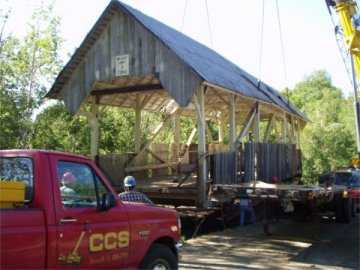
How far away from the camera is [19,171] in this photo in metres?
5.83

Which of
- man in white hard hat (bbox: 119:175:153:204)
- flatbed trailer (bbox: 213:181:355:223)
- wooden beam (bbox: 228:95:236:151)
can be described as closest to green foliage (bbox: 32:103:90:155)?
wooden beam (bbox: 228:95:236:151)

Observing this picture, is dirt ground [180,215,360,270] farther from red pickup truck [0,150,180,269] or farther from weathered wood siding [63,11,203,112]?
weathered wood siding [63,11,203,112]

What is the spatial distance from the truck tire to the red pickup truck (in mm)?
15

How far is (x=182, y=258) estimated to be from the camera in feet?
35.5

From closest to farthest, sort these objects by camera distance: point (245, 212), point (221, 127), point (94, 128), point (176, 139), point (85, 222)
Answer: point (85, 222)
point (245, 212)
point (94, 128)
point (176, 139)
point (221, 127)

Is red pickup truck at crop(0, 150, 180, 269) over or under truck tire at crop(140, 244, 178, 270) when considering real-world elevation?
over

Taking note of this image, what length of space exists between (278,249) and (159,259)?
18.1 ft

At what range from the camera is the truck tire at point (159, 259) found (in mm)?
7077

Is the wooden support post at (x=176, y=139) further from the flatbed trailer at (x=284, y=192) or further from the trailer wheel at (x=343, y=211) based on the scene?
the flatbed trailer at (x=284, y=192)

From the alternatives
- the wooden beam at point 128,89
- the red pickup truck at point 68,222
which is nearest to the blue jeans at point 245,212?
the wooden beam at point 128,89

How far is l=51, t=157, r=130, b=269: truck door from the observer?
228 inches

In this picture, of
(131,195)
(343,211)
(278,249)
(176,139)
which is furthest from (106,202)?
(176,139)

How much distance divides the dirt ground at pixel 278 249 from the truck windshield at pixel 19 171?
197 inches

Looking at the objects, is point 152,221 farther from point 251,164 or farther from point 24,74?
point 24,74
